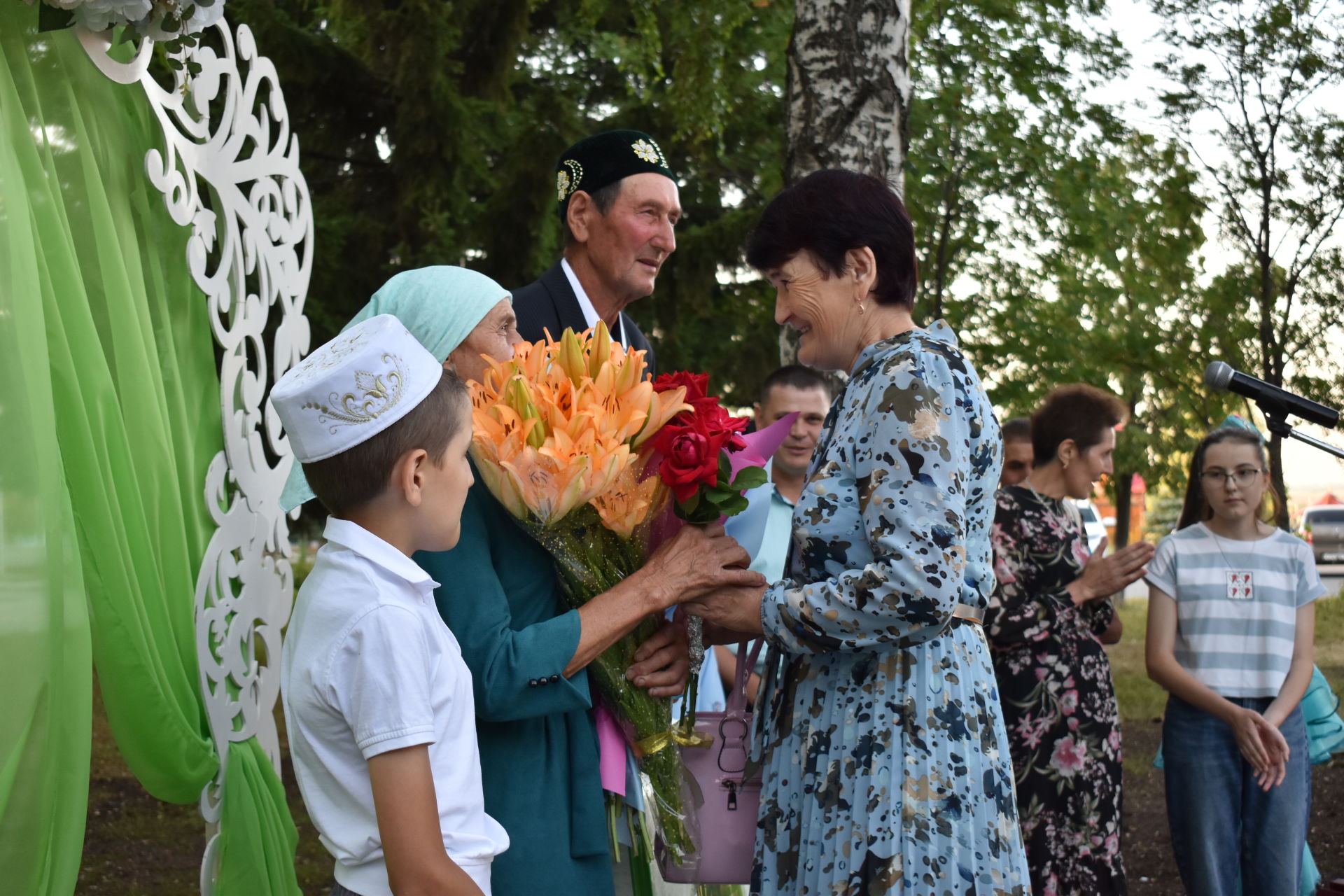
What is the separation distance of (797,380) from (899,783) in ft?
8.49

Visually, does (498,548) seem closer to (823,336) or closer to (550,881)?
(550,881)

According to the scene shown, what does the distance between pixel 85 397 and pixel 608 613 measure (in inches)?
54.5

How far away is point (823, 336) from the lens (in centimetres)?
247

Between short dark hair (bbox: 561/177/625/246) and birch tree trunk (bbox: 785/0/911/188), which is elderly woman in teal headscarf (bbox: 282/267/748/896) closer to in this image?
short dark hair (bbox: 561/177/625/246)

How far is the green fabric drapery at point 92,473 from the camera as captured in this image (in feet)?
8.08

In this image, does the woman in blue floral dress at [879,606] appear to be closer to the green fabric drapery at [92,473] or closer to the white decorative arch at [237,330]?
the green fabric drapery at [92,473]

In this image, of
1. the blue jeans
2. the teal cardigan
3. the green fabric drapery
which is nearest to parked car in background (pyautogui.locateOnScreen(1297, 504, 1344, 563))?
the blue jeans

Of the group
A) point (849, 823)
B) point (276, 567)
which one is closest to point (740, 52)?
point (276, 567)

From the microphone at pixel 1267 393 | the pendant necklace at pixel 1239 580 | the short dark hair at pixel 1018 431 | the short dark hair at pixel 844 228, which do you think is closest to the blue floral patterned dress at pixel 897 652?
the short dark hair at pixel 844 228

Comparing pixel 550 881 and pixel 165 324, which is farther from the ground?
pixel 165 324

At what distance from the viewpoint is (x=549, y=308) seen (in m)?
3.44

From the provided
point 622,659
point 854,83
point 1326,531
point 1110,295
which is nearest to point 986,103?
point 1110,295

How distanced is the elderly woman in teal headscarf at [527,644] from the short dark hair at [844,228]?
59 cm

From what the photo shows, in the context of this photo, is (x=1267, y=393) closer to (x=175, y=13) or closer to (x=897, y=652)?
(x=897, y=652)
